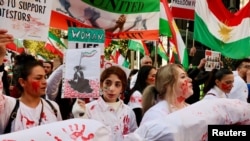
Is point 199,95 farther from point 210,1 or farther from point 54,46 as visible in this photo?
point 54,46

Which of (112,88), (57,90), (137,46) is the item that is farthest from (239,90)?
(137,46)

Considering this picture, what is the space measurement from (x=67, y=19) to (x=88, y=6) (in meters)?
0.35

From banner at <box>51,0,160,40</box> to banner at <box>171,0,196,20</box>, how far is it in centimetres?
92

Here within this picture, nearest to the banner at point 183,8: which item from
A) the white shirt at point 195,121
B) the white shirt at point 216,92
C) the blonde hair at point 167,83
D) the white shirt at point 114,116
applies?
the white shirt at point 216,92

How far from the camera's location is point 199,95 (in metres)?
8.37

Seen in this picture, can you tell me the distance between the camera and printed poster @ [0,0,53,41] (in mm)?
5508

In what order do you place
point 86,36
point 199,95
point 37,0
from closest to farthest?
point 86,36
point 37,0
point 199,95

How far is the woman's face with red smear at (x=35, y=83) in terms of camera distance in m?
4.13

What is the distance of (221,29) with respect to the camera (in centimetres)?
945

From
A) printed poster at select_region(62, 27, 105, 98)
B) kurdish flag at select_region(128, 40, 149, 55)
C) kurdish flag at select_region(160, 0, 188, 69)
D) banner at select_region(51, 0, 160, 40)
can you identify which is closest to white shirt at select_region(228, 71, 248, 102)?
banner at select_region(51, 0, 160, 40)

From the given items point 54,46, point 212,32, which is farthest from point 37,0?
point 54,46

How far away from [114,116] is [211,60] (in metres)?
4.49

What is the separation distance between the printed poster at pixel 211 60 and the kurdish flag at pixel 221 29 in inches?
5.2

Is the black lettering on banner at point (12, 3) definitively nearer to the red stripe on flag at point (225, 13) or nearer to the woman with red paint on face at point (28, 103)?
the woman with red paint on face at point (28, 103)
